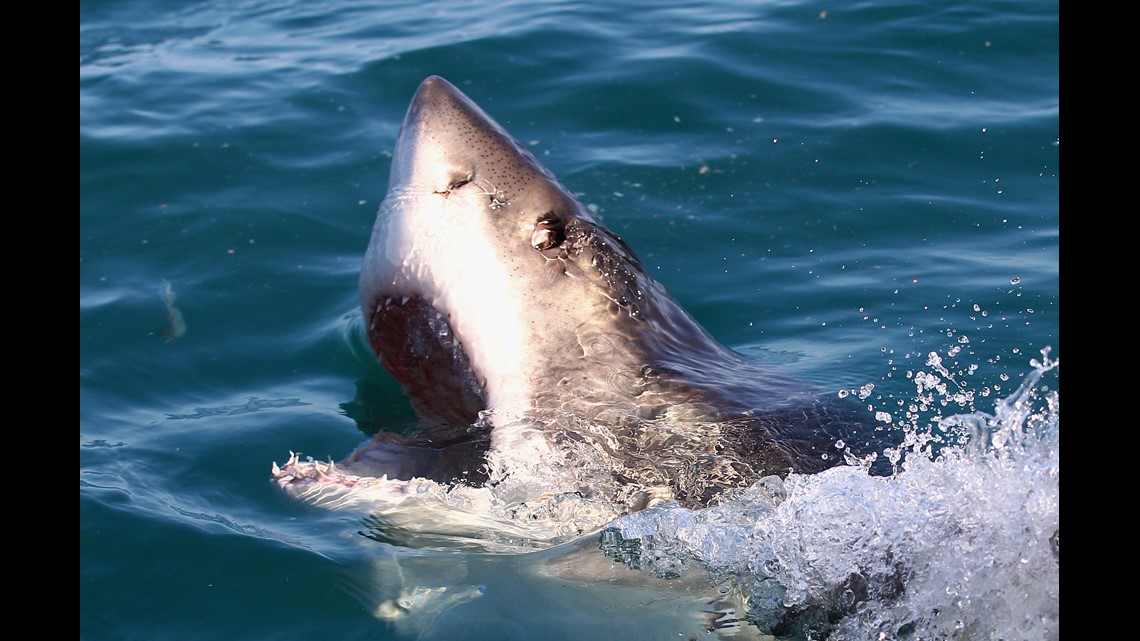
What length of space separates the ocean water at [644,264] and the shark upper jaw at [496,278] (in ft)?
1.60

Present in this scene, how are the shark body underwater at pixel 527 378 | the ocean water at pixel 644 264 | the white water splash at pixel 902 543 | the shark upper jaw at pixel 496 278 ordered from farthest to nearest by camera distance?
the shark upper jaw at pixel 496 278 < the shark body underwater at pixel 527 378 < the ocean water at pixel 644 264 < the white water splash at pixel 902 543

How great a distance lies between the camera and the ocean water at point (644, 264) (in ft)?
8.82

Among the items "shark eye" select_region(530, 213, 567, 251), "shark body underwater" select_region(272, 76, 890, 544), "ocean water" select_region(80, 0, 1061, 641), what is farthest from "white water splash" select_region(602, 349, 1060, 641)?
"shark eye" select_region(530, 213, 567, 251)

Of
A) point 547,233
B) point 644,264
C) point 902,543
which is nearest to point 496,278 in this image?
point 547,233

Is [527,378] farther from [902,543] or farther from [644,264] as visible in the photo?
[644,264]

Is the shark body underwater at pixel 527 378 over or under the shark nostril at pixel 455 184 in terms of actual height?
under

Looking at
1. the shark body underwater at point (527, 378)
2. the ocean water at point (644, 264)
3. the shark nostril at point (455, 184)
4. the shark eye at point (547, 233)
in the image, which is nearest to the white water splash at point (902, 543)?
the ocean water at point (644, 264)

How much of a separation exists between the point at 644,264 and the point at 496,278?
7.29 ft

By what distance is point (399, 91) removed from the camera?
7.18 m

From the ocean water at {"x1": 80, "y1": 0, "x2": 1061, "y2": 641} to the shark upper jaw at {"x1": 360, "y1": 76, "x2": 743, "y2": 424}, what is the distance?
1.60ft

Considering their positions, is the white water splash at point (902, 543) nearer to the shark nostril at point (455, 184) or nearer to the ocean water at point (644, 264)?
the ocean water at point (644, 264)

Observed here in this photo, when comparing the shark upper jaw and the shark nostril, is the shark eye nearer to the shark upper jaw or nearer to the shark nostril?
Answer: the shark upper jaw

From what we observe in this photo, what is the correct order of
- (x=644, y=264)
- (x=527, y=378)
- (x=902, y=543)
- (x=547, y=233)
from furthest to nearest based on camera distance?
(x=644, y=264) < (x=547, y=233) < (x=527, y=378) < (x=902, y=543)

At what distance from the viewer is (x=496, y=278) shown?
3361mm
